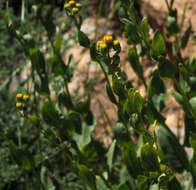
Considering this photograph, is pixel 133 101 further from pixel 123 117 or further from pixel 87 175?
pixel 87 175

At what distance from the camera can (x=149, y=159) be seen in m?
0.76

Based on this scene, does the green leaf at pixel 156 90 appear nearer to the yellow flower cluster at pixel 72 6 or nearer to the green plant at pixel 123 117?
the green plant at pixel 123 117

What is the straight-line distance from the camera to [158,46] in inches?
33.7

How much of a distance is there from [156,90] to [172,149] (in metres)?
0.32

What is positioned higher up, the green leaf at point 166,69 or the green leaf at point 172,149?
the green leaf at point 166,69

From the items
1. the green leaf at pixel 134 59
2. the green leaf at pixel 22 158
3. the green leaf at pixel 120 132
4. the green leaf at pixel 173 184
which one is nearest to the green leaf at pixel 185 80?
the green leaf at pixel 134 59

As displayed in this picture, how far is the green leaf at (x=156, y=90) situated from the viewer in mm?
1105

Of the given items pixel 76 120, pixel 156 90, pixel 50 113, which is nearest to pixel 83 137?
pixel 76 120

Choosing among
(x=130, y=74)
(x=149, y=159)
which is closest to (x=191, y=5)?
(x=130, y=74)

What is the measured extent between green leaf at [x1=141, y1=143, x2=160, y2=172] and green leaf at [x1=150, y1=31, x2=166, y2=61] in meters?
0.24

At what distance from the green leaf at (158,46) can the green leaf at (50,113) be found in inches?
14.3

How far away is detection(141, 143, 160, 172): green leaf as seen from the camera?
2.39ft

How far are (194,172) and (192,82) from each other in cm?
33

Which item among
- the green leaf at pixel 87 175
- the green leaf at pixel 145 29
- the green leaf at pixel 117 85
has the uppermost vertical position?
the green leaf at pixel 145 29
